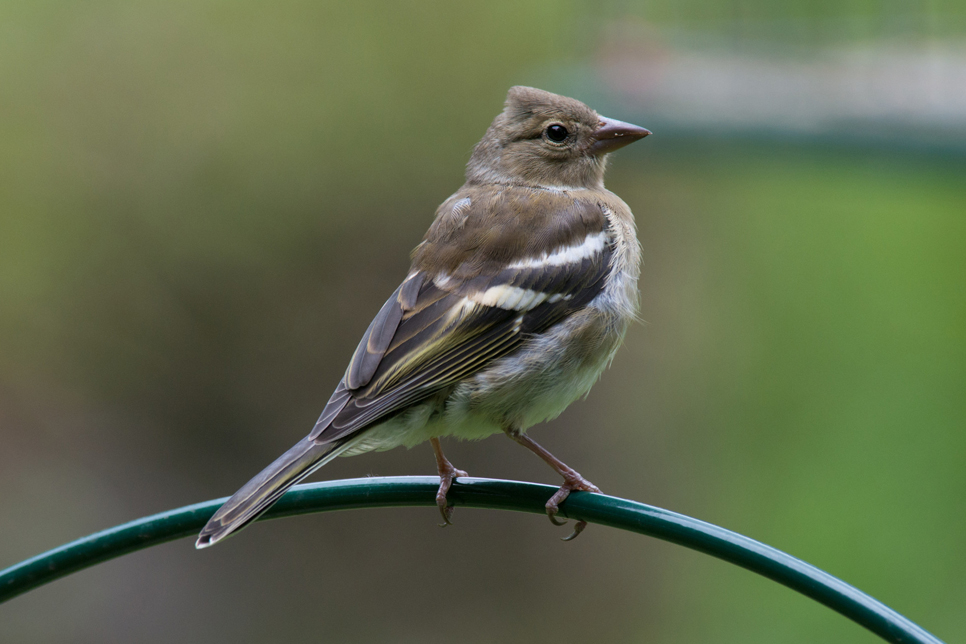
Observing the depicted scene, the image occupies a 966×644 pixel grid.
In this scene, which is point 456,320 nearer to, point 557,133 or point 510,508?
point 510,508

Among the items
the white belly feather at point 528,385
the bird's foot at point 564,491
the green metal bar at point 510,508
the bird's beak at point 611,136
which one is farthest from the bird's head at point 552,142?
the green metal bar at point 510,508

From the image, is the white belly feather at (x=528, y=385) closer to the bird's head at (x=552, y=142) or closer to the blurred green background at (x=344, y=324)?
the bird's head at (x=552, y=142)

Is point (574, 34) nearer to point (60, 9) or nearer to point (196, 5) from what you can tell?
point (196, 5)

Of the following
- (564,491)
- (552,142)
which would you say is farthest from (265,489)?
(552,142)

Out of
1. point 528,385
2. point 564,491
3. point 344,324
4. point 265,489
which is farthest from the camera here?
point 344,324

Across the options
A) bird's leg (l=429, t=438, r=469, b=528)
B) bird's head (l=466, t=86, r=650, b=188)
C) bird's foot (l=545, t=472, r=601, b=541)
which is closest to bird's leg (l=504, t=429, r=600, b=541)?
bird's foot (l=545, t=472, r=601, b=541)

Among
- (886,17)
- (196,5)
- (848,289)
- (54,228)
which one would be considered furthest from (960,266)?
(54,228)
